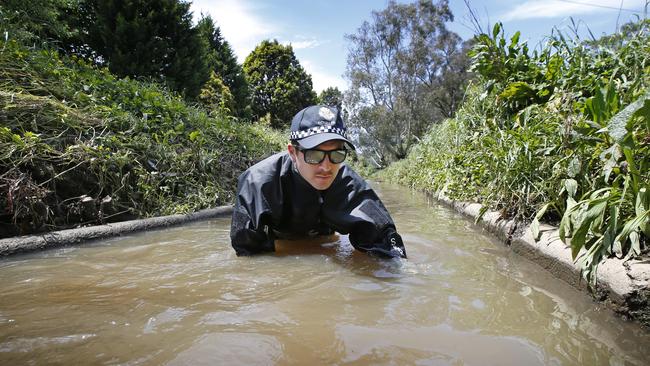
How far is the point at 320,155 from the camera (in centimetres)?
235

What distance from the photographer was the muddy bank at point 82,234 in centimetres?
265

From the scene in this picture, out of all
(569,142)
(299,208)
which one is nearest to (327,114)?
(299,208)

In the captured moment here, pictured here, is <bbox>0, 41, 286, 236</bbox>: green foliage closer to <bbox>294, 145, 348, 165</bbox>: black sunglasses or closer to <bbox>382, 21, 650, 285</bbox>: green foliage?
<bbox>294, 145, 348, 165</bbox>: black sunglasses

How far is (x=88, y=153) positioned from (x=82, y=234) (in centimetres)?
101

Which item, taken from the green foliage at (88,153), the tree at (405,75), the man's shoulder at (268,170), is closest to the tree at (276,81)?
the tree at (405,75)

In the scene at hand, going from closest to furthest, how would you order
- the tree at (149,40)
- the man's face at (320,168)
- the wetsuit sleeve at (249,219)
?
the man's face at (320,168), the wetsuit sleeve at (249,219), the tree at (149,40)

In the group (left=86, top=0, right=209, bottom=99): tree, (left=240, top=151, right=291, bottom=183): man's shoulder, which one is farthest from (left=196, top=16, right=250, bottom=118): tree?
(left=240, top=151, right=291, bottom=183): man's shoulder

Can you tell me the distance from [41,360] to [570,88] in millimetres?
4295

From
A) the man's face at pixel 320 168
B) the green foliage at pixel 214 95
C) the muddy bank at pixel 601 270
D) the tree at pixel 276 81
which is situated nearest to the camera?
the muddy bank at pixel 601 270

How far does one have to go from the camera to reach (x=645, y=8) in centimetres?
339

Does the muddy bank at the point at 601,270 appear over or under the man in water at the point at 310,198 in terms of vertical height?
under

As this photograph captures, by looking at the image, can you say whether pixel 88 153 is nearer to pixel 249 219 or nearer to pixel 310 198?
pixel 249 219

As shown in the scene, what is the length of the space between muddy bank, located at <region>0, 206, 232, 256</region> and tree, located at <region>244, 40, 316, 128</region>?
19.7 meters

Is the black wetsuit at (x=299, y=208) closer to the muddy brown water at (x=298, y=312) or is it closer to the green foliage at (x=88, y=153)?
the muddy brown water at (x=298, y=312)
